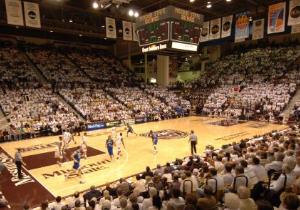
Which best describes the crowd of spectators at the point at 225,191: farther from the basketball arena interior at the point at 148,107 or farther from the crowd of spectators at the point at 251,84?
the crowd of spectators at the point at 251,84

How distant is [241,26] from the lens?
916 inches

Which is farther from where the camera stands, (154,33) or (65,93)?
(65,93)

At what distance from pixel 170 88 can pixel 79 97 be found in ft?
46.8

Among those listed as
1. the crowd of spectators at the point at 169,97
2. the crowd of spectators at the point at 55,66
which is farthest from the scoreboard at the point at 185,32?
the crowd of spectators at the point at 55,66

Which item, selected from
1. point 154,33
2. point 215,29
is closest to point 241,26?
point 215,29

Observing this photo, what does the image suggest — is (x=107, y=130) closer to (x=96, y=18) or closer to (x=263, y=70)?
(x=96, y=18)

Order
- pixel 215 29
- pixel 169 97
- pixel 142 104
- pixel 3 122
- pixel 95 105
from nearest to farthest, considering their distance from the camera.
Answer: pixel 3 122 < pixel 215 29 < pixel 95 105 < pixel 142 104 < pixel 169 97

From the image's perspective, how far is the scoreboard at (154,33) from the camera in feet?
50.4

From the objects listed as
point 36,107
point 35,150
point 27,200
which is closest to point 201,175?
point 27,200

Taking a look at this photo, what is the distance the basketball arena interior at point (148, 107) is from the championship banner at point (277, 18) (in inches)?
3.2

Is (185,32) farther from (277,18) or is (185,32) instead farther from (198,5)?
(198,5)

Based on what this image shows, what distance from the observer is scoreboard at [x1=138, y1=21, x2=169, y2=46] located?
15.4 m

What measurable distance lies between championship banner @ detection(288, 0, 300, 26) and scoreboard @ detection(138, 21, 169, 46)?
11.0 metres

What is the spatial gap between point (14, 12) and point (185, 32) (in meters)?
12.7
